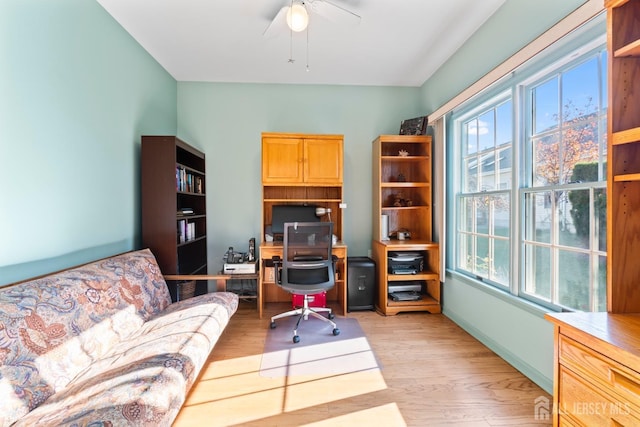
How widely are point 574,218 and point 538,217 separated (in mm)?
280

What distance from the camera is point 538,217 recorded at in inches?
80.5

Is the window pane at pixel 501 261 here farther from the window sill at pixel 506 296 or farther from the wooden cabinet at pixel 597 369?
the wooden cabinet at pixel 597 369

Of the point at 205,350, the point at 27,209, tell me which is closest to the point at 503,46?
the point at 205,350

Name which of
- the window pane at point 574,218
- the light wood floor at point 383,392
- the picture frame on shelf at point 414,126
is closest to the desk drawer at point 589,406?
the light wood floor at point 383,392

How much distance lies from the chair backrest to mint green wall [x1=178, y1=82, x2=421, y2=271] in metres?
1.02

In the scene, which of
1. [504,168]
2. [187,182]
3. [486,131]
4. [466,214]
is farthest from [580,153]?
[187,182]

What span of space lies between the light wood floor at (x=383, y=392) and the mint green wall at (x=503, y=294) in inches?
5.7

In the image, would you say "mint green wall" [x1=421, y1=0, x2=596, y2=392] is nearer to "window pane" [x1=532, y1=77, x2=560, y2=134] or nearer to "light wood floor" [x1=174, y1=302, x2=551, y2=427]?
"light wood floor" [x1=174, y1=302, x2=551, y2=427]

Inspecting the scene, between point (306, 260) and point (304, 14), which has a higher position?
point (304, 14)

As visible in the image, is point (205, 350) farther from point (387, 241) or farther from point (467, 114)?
point (467, 114)

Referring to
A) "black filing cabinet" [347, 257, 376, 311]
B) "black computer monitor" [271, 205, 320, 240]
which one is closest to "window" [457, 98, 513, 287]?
"black filing cabinet" [347, 257, 376, 311]

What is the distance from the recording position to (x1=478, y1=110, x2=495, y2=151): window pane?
256 cm

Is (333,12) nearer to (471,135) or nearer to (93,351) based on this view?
(471,135)

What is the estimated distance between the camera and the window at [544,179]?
1.63m
